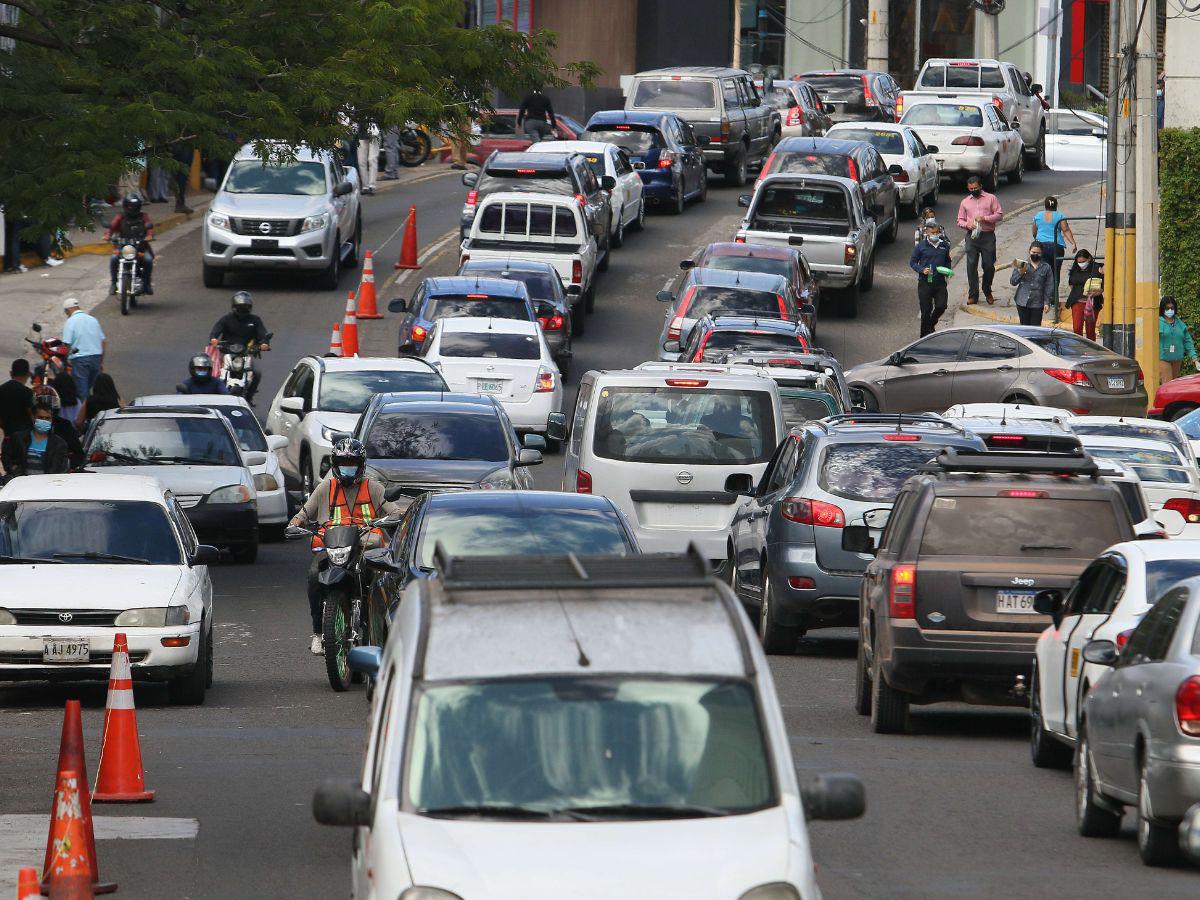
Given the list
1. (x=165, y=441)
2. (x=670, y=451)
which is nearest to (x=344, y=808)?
(x=670, y=451)

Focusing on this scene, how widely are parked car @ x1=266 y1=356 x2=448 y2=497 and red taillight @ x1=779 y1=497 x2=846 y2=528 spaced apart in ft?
30.7

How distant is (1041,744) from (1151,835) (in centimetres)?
280

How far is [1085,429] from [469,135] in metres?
6.88

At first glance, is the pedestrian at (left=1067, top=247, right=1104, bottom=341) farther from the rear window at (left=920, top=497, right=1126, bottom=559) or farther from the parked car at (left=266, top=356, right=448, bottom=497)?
the rear window at (left=920, top=497, right=1126, bottom=559)

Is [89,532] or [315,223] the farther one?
[315,223]

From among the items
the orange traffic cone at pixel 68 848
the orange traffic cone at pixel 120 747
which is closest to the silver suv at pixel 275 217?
the orange traffic cone at pixel 120 747

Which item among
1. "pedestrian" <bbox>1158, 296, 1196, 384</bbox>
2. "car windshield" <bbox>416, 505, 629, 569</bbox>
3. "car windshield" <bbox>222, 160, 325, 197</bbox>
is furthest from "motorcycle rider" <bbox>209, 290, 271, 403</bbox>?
"car windshield" <bbox>416, 505, 629, 569</bbox>

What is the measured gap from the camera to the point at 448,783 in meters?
6.27

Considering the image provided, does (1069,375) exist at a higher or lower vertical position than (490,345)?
lower

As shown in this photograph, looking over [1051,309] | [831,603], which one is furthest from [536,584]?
[1051,309]

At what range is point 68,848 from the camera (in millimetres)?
8523

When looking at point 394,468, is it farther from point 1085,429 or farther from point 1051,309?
point 1051,309

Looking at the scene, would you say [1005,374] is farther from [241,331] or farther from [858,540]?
[858,540]

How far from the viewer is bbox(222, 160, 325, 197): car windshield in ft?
124
